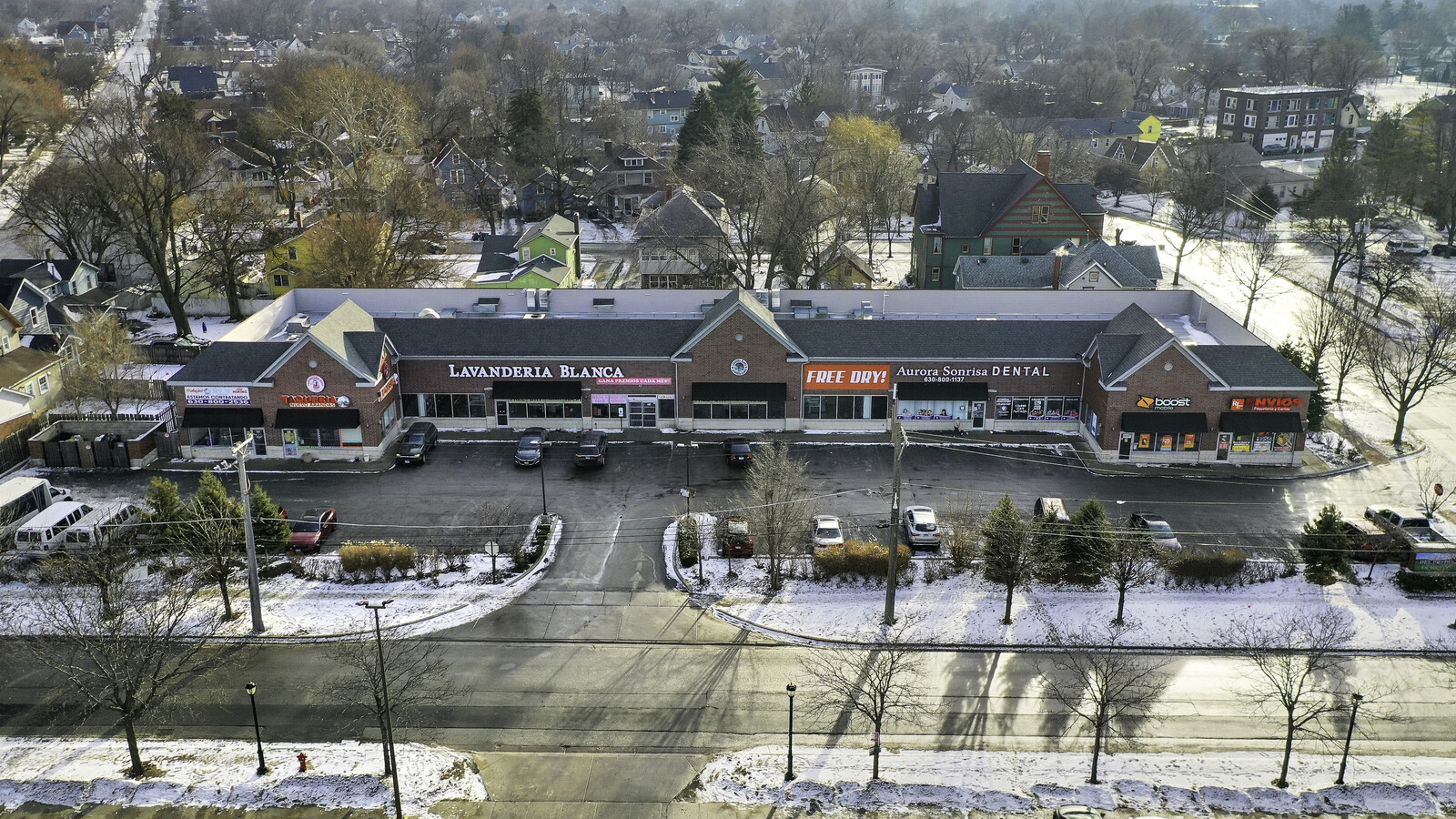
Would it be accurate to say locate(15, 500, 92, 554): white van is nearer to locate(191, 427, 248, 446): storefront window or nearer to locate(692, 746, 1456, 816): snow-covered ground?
locate(191, 427, 248, 446): storefront window

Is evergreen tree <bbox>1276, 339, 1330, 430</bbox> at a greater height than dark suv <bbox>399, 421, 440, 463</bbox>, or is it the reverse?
evergreen tree <bbox>1276, 339, 1330, 430</bbox>

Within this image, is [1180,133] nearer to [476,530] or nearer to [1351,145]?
[1351,145]

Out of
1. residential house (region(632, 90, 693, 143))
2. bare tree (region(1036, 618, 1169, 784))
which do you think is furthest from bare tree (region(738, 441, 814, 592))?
residential house (region(632, 90, 693, 143))

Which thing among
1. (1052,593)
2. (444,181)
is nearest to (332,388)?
(1052,593)

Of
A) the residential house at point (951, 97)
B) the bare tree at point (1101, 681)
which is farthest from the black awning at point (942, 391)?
the residential house at point (951, 97)

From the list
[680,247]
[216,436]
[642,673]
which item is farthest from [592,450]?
[680,247]

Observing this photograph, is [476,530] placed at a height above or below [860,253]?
below
